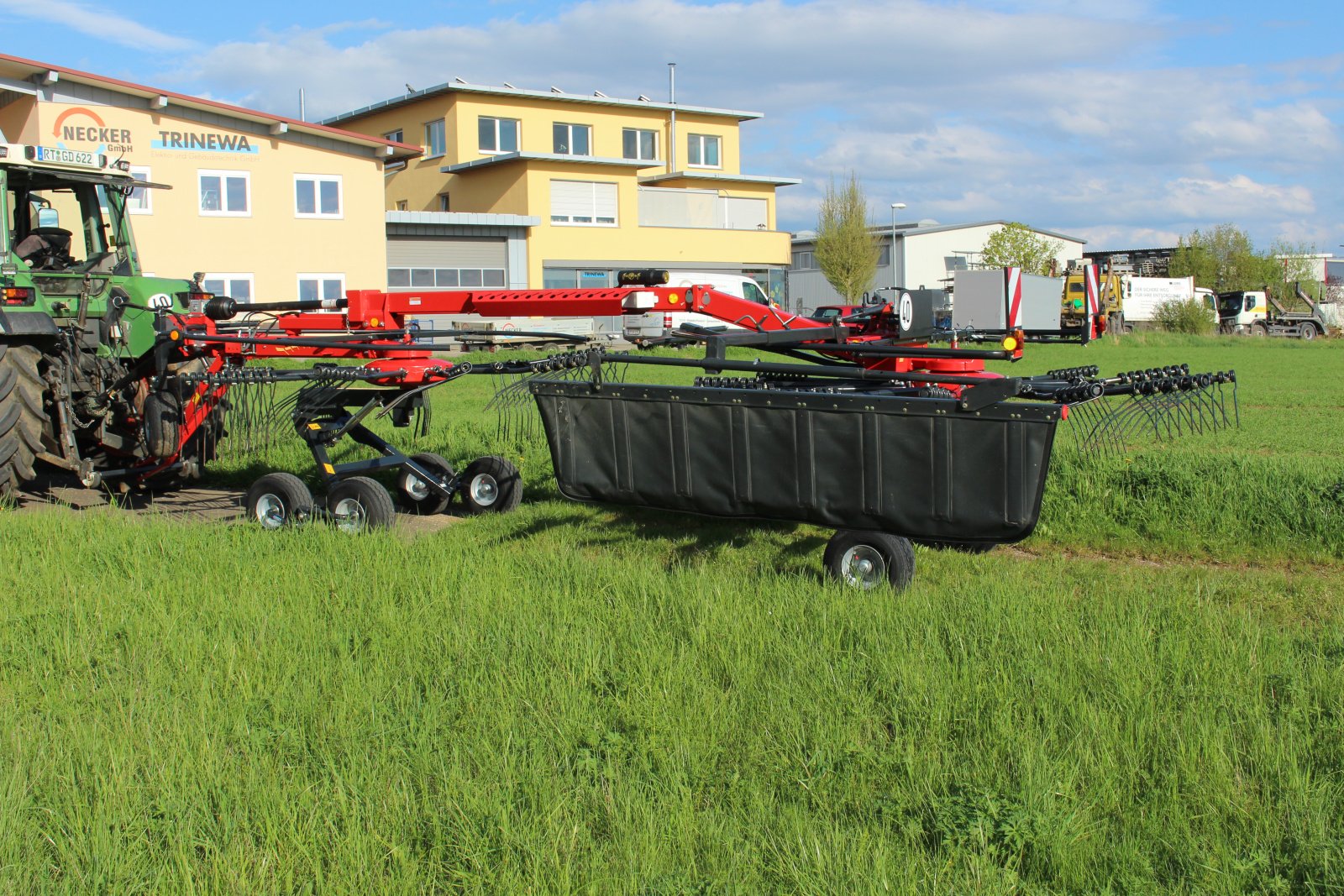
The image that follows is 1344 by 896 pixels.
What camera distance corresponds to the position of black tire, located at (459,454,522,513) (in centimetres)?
921

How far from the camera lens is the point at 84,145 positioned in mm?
28828

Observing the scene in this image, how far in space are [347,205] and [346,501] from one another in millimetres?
27240

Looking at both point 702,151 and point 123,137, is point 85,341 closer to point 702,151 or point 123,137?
point 123,137

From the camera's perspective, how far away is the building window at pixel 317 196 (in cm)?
3284

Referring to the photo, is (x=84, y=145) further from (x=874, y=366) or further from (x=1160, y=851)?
(x=1160, y=851)

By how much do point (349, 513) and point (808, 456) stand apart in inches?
143

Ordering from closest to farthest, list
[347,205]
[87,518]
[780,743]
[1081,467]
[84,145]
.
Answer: [780,743] → [87,518] → [1081,467] → [84,145] → [347,205]

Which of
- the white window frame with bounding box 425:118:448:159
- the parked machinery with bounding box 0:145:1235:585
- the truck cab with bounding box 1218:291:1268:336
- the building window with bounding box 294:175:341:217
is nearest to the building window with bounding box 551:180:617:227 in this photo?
the white window frame with bounding box 425:118:448:159

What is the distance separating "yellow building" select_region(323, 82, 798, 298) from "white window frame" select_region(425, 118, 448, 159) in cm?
7

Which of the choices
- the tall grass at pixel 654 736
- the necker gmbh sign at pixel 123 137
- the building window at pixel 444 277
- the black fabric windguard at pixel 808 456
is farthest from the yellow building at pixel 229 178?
the tall grass at pixel 654 736

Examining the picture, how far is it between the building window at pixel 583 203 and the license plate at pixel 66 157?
33299 millimetres

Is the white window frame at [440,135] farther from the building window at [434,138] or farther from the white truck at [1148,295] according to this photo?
the white truck at [1148,295]

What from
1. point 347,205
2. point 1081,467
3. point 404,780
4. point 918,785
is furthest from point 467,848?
point 347,205

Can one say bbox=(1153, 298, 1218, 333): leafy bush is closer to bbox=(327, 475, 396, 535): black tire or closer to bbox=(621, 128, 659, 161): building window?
bbox=(621, 128, 659, 161): building window
